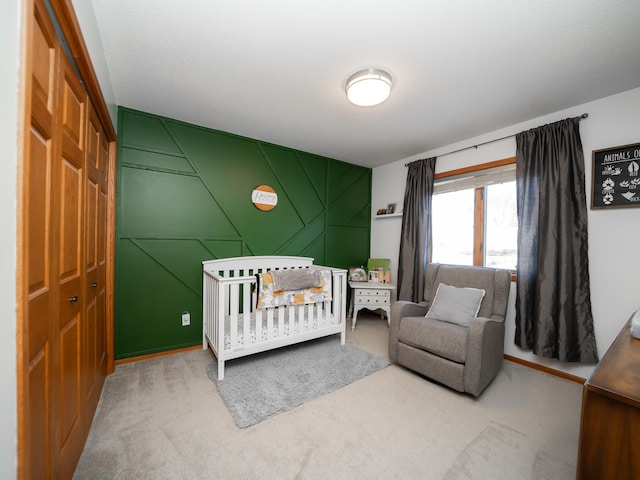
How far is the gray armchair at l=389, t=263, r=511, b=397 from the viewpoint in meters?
1.91

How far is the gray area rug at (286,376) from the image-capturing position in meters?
1.80

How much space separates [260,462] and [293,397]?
56cm

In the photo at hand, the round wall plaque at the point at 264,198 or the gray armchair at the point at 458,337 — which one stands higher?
the round wall plaque at the point at 264,198

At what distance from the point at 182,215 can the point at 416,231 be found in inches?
109

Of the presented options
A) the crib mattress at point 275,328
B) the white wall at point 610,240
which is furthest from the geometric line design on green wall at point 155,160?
the white wall at point 610,240

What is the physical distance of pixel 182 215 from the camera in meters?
2.64

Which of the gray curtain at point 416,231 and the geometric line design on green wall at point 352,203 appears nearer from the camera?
the gray curtain at point 416,231

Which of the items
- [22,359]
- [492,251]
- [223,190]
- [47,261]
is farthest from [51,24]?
[492,251]

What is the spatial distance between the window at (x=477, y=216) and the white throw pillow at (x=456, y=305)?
2.40 ft

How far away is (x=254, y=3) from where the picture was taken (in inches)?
52.1

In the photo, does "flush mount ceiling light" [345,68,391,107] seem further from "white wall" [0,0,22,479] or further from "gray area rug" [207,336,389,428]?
"gray area rug" [207,336,389,428]

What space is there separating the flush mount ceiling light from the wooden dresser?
1916 mm

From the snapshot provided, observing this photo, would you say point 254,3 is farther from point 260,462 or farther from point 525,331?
point 525,331

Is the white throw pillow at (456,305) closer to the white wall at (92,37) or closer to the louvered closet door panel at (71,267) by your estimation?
the louvered closet door panel at (71,267)
